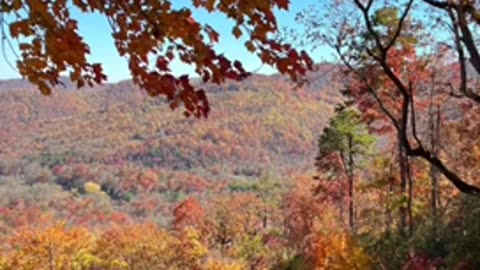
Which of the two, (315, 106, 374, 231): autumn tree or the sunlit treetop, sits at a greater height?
the sunlit treetop

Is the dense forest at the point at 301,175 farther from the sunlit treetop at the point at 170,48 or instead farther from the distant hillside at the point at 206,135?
the distant hillside at the point at 206,135

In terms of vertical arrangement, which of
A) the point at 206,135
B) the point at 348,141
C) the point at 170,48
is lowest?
the point at 206,135

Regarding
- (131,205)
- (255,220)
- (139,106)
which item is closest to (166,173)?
(131,205)

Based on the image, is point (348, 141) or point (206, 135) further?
point (206, 135)

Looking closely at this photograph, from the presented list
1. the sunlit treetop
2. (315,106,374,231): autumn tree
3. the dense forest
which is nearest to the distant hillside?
the dense forest

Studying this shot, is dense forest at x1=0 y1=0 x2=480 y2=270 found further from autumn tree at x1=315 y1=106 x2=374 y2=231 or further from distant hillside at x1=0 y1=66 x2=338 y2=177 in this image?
distant hillside at x1=0 y1=66 x2=338 y2=177

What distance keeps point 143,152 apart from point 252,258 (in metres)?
114

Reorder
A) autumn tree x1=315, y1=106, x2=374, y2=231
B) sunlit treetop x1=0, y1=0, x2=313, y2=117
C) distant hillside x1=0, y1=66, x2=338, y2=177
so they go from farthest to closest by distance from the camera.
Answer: distant hillside x1=0, y1=66, x2=338, y2=177, autumn tree x1=315, y1=106, x2=374, y2=231, sunlit treetop x1=0, y1=0, x2=313, y2=117

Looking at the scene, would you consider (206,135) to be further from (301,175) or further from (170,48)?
(170,48)

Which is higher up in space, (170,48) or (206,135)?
(170,48)

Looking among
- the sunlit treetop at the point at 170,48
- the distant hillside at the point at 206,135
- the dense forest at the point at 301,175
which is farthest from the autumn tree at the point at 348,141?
the distant hillside at the point at 206,135

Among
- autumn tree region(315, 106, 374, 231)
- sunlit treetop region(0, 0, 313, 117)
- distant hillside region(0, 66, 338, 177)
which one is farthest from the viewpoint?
distant hillside region(0, 66, 338, 177)

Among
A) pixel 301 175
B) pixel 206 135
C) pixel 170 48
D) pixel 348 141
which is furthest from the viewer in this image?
pixel 206 135

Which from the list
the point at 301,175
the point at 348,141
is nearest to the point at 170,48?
the point at 348,141
